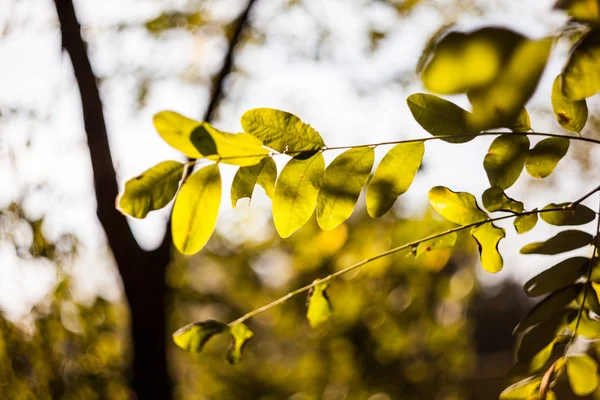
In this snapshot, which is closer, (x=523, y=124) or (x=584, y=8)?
(x=584, y=8)

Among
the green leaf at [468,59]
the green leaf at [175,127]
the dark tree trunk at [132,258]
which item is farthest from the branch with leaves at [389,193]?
the dark tree trunk at [132,258]

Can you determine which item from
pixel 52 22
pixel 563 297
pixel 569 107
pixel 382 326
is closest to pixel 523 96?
pixel 569 107

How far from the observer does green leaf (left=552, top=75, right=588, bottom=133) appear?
538 millimetres

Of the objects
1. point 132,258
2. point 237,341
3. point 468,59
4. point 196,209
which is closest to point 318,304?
point 237,341

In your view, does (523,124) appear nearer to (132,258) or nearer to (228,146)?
(228,146)

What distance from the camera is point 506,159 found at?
0.58 metres

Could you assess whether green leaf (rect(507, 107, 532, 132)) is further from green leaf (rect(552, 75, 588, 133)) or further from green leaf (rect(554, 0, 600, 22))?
green leaf (rect(554, 0, 600, 22))

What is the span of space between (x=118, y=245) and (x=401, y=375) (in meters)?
1.85

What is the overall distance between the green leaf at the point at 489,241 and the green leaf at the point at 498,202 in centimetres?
3

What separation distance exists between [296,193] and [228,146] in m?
0.10

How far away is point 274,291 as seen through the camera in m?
3.86

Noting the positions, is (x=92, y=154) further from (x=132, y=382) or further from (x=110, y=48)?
(x=132, y=382)

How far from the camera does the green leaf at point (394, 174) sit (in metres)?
0.56

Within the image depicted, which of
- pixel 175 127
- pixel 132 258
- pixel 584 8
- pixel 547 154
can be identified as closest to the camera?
pixel 584 8
